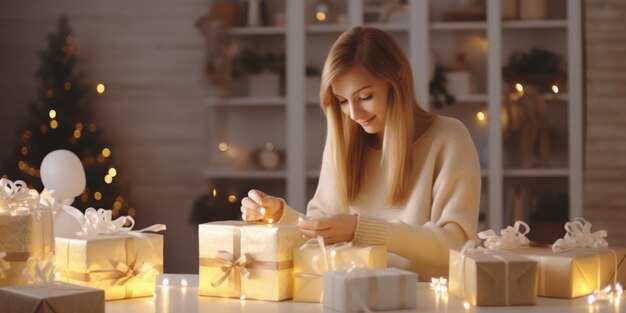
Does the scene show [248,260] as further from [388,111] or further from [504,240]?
[388,111]

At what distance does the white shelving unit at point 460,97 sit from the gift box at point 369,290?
374cm

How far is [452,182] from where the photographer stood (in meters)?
2.12

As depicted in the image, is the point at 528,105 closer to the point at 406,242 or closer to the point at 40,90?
the point at 40,90

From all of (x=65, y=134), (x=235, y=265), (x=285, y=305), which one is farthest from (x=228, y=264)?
(x=65, y=134)

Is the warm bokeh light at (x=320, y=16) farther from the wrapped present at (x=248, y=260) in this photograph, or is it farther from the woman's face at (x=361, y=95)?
the wrapped present at (x=248, y=260)

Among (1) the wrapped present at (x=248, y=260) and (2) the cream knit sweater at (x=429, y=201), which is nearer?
(1) the wrapped present at (x=248, y=260)

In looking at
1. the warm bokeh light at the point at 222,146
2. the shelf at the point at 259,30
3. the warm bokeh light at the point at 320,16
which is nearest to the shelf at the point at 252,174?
the warm bokeh light at the point at 222,146

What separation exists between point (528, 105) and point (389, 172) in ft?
9.99

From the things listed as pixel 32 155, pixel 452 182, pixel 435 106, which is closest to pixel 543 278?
pixel 452 182

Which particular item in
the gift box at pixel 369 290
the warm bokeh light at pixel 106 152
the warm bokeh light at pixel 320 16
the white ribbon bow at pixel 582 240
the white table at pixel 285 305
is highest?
the warm bokeh light at pixel 320 16

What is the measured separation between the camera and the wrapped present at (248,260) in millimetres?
1426

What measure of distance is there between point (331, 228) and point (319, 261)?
7.0 inches

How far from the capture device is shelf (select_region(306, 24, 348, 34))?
5.11m

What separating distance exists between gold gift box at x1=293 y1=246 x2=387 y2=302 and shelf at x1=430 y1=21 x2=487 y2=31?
12.3ft
